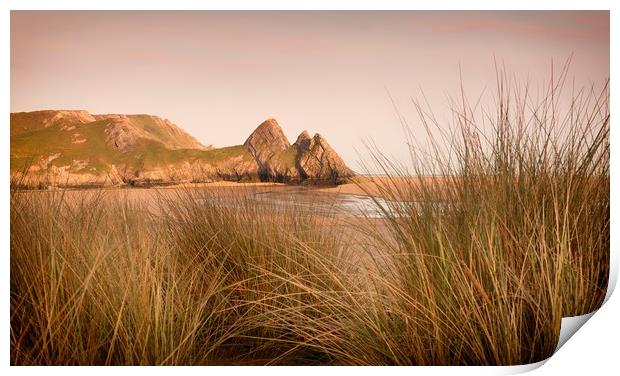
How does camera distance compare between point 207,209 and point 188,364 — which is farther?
point 207,209

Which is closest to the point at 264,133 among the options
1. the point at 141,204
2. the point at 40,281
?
the point at 141,204

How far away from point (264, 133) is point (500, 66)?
1179 mm

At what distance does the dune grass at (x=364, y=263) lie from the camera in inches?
115

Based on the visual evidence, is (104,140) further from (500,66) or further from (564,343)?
(564,343)

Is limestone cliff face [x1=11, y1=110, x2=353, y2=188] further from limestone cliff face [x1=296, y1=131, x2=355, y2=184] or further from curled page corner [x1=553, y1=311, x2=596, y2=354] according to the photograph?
curled page corner [x1=553, y1=311, x2=596, y2=354]

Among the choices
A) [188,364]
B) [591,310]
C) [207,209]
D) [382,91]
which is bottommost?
[188,364]

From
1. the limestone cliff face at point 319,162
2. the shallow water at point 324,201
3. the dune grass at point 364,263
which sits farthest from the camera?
the limestone cliff face at point 319,162

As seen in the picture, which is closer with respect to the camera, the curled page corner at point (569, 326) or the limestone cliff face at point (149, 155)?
the curled page corner at point (569, 326)

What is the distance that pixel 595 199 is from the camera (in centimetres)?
322

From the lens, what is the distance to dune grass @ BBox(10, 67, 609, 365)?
2930 mm

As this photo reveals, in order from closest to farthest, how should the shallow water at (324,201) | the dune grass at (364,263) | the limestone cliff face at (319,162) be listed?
1. the dune grass at (364,263)
2. the shallow water at (324,201)
3. the limestone cliff face at (319,162)
